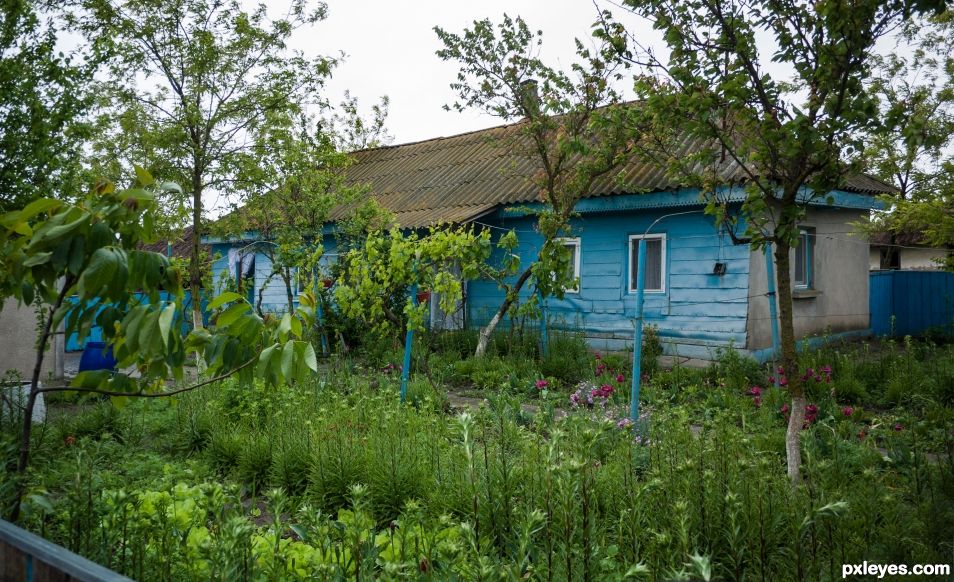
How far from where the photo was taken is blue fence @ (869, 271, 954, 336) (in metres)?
15.6

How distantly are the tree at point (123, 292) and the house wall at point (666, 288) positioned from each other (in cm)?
845

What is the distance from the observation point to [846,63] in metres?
4.19

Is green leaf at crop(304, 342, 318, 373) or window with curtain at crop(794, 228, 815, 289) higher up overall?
window with curtain at crop(794, 228, 815, 289)

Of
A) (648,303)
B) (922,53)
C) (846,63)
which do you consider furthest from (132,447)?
(922,53)

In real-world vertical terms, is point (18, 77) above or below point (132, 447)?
above

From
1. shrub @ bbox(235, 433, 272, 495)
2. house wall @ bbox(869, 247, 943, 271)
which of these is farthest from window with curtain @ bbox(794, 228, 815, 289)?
house wall @ bbox(869, 247, 943, 271)

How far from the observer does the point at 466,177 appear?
15664 mm

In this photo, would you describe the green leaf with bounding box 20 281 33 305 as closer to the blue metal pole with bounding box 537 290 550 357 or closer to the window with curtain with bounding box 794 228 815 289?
the blue metal pole with bounding box 537 290 550 357

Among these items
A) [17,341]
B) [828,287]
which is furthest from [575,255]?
[17,341]

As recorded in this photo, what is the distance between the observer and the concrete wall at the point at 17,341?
925cm

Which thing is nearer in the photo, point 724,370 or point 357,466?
point 357,466

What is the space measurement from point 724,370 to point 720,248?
94.3 inches

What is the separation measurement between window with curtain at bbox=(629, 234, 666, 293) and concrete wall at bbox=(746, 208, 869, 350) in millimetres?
1495

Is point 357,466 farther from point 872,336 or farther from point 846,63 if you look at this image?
point 872,336
